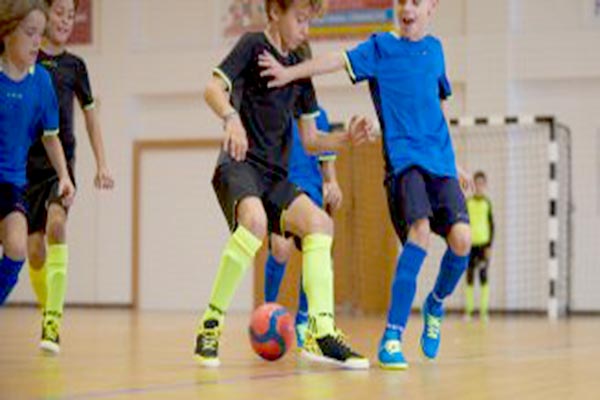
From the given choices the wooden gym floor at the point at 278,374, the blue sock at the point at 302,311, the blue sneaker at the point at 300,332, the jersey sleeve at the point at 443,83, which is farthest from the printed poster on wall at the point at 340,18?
the jersey sleeve at the point at 443,83

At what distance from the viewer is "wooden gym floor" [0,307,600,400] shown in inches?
163

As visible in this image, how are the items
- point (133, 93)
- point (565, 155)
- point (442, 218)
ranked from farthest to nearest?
point (133, 93), point (565, 155), point (442, 218)

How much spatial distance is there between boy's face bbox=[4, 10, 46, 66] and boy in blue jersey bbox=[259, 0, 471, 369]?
3.88 feet

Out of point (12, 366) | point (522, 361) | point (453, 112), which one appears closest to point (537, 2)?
point (453, 112)

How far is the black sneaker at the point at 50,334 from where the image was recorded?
21.0 ft

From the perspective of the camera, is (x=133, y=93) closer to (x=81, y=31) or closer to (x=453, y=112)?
(x=81, y=31)

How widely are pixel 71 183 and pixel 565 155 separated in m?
11.2

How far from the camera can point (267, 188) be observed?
564 cm

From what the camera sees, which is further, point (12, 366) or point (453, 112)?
point (453, 112)

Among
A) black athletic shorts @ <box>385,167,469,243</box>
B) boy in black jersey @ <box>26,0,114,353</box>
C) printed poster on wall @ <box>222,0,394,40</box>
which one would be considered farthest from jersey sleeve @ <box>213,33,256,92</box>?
printed poster on wall @ <box>222,0,394,40</box>

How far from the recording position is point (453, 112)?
55.0 ft

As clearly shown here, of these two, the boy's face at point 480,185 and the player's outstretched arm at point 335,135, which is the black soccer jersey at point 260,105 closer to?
the player's outstretched arm at point 335,135

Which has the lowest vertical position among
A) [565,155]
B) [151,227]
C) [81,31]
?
[151,227]

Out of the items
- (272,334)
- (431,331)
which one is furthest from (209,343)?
(431,331)
